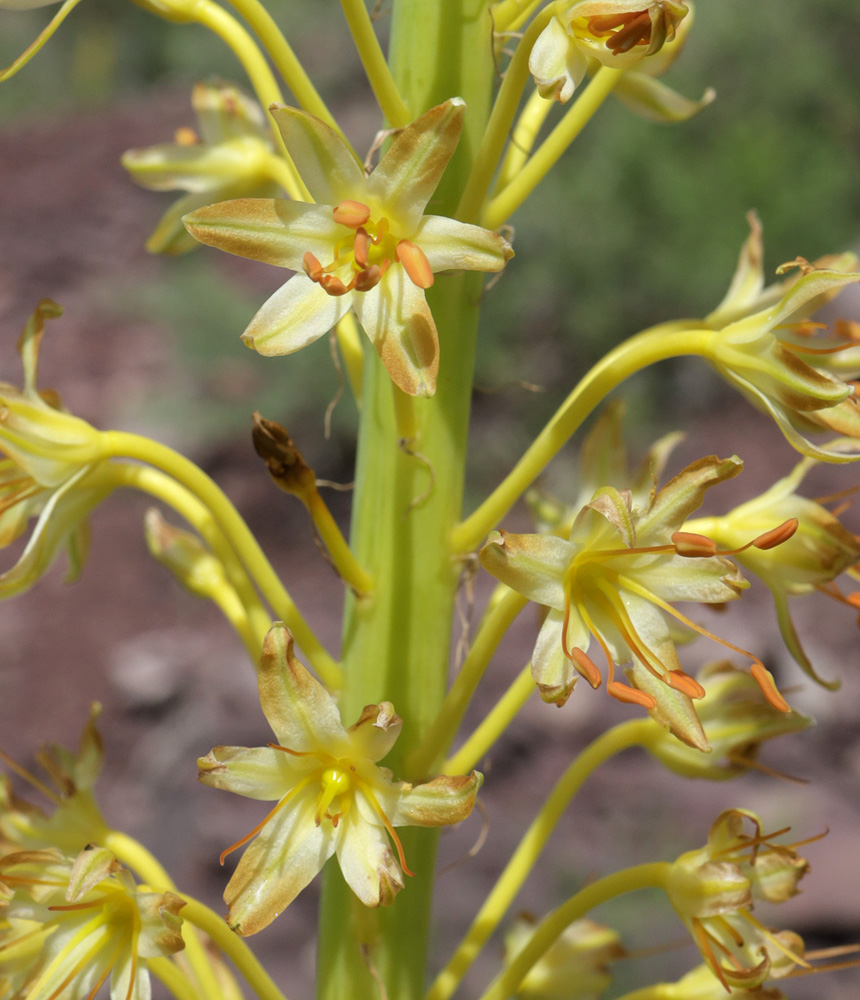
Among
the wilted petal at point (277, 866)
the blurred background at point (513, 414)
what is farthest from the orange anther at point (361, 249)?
the blurred background at point (513, 414)

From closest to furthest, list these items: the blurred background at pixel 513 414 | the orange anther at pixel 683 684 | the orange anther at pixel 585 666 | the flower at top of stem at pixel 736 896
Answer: the orange anther at pixel 585 666, the orange anther at pixel 683 684, the flower at top of stem at pixel 736 896, the blurred background at pixel 513 414

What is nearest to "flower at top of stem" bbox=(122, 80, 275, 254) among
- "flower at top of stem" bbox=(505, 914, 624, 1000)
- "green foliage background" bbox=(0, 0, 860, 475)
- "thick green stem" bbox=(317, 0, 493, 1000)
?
"thick green stem" bbox=(317, 0, 493, 1000)

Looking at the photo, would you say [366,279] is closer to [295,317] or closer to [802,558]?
[295,317]

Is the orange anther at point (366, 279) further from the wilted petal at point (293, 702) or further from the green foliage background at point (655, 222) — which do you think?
the green foliage background at point (655, 222)

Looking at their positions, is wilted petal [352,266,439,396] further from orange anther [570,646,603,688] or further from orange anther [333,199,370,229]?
orange anther [570,646,603,688]

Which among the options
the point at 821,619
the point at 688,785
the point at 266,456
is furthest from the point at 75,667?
the point at 266,456

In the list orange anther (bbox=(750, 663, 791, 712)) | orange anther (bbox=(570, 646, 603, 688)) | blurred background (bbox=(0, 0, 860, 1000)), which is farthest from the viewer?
blurred background (bbox=(0, 0, 860, 1000))
